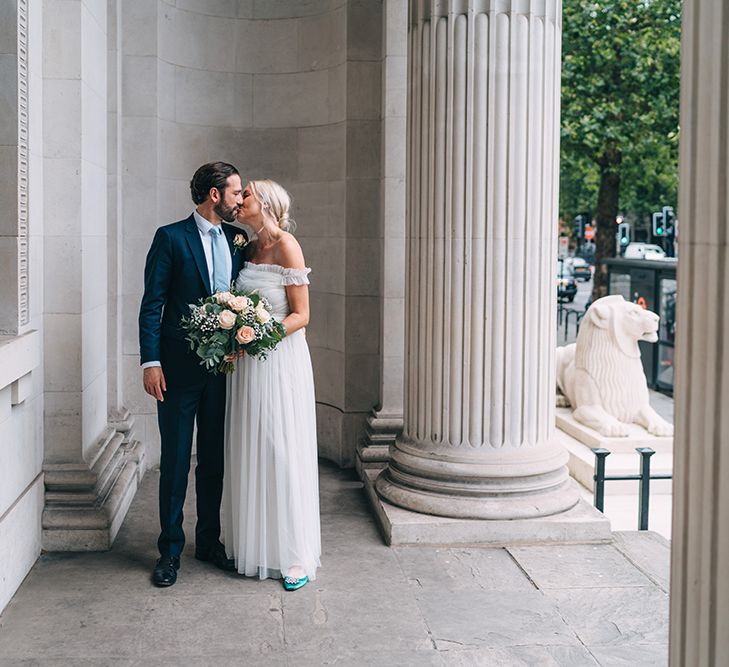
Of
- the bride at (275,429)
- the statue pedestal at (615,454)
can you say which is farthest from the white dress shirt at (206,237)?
the statue pedestal at (615,454)

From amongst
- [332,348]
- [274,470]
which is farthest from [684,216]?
[332,348]

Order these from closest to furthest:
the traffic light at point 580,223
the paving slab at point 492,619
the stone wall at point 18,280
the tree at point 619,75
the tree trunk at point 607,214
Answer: the paving slab at point 492,619, the stone wall at point 18,280, the tree at point 619,75, the tree trunk at point 607,214, the traffic light at point 580,223

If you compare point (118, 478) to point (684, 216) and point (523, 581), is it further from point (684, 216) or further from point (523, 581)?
point (684, 216)

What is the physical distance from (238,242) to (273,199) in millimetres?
451

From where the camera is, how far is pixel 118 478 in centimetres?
863

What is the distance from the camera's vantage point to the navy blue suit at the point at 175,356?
7008mm

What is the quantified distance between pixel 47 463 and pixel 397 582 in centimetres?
273

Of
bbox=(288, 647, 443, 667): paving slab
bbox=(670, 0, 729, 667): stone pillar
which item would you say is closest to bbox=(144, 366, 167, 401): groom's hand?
bbox=(288, 647, 443, 667): paving slab

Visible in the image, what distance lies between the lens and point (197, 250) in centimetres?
707

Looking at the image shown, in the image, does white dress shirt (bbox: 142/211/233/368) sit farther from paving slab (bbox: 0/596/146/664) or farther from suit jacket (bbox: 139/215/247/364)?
paving slab (bbox: 0/596/146/664)

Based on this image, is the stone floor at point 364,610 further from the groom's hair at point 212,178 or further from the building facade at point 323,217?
the groom's hair at point 212,178

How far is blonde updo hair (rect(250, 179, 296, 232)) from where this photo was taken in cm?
701

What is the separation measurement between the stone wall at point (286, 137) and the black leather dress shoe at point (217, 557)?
3195 millimetres

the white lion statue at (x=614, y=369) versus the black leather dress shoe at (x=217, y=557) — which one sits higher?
the white lion statue at (x=614, y=369)
